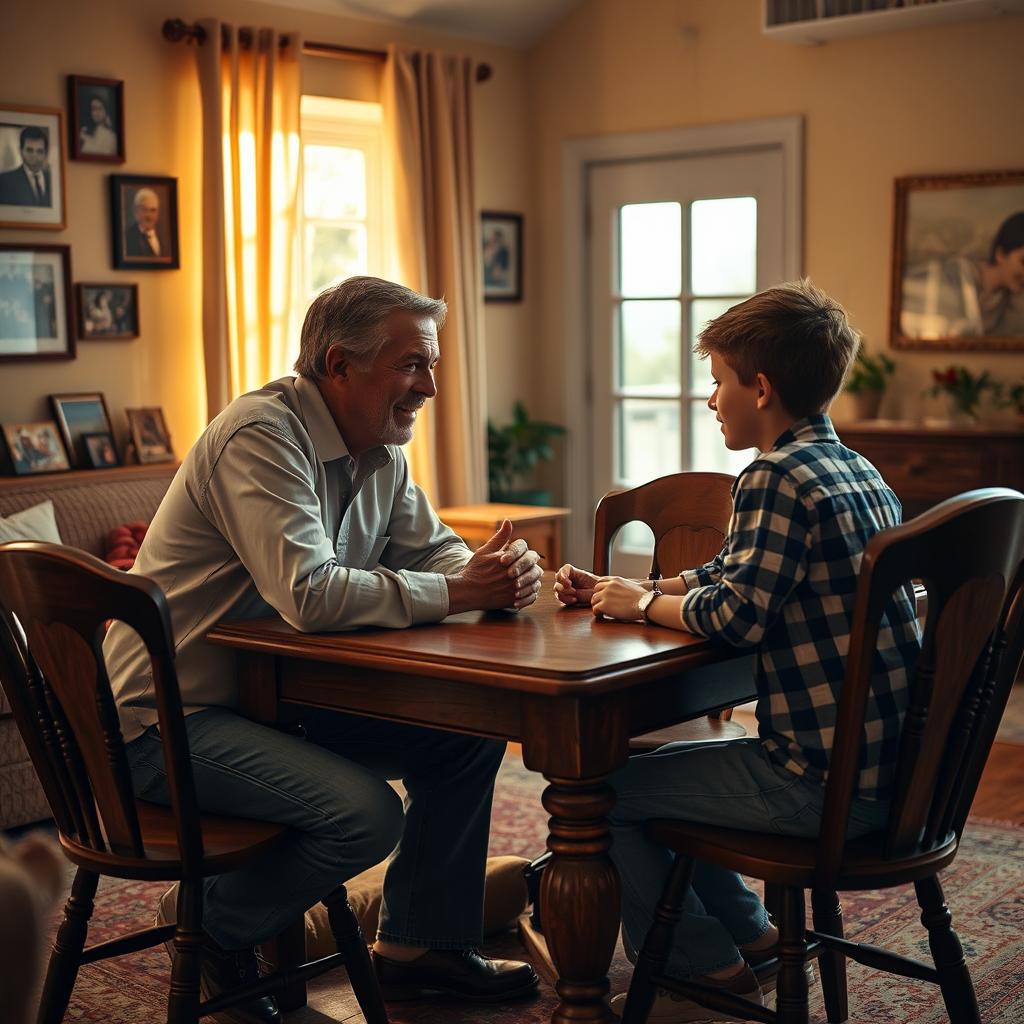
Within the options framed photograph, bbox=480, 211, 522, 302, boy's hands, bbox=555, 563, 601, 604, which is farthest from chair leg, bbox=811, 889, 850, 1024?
framed photograph, bbox=480, 211, 522, 302

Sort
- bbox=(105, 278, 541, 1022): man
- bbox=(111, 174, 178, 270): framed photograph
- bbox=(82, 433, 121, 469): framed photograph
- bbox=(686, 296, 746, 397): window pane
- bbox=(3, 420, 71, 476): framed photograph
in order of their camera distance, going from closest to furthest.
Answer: bbox=(105, 278, 541, 1022): man
bbox=(3, 420, 71, 476): framed photograph
bbox=(82, 433, 121, 469): framed photograph
bbox=(111, 174, 178, 270): framed photograph
bbox=(686, 296, 746, 397): window pane

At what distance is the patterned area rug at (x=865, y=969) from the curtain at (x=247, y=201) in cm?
235

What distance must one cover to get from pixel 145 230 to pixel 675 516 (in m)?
2.81

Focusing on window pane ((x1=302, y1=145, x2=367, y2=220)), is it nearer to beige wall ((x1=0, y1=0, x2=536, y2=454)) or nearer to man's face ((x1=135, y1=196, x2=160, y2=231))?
beige wall ((x1=0, y1=0, x2=536, y2=454))

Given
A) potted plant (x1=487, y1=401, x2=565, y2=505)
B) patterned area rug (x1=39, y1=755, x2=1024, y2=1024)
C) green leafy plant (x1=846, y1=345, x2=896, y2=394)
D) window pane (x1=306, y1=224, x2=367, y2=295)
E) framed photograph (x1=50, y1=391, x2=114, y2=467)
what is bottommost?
patterned area rug (x1=39, y1=755, x2=1024, y2=1024)

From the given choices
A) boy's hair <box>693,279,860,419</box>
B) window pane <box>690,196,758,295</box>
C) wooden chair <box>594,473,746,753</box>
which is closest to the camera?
boy's hair <box>693,279,860,419</box>

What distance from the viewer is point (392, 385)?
8.27ft

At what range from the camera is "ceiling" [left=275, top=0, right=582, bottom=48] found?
5660 millimetres

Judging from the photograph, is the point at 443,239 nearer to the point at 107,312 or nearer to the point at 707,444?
the point at 707,444

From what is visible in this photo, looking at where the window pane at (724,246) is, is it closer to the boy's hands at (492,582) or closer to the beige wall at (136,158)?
the beige wall at (136,158)

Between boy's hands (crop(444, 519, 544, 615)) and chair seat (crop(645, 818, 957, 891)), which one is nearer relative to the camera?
chair seat (crop(645, 818, 957, 891))

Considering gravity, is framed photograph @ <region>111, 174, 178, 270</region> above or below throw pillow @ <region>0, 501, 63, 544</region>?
above

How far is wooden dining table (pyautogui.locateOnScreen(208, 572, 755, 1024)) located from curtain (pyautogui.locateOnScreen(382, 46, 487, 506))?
3655 mm

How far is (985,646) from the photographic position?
78.2 inches
